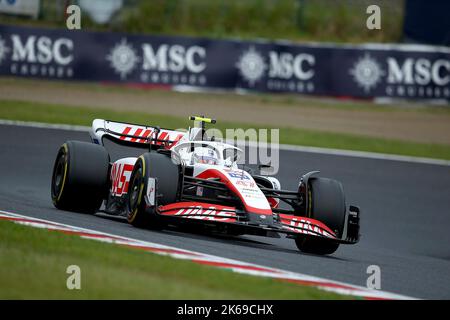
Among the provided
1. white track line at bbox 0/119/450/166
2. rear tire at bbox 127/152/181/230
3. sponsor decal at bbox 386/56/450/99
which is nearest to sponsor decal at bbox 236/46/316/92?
sponsor decal at bbox 386/56/450/99

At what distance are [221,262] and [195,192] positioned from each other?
2694mm

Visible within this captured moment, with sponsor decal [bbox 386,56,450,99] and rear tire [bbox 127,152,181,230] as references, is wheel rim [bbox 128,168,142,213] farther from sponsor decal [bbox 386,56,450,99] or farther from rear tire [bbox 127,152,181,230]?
sponsor decal [bbox 386,56,450,99]

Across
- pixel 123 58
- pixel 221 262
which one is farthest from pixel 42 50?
pixel 221 262

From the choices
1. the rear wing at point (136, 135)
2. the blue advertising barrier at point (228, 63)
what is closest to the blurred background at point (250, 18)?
the blue advertising barrier at point (228, 63)

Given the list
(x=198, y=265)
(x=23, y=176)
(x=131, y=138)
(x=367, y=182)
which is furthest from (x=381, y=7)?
(x=198, y=265)

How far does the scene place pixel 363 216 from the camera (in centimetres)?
1531

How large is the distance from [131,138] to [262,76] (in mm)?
16270

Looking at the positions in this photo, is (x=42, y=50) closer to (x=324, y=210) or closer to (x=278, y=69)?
(x=278, y=69)

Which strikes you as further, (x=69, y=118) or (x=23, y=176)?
(x=69, y=118)

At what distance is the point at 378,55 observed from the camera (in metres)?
27.8

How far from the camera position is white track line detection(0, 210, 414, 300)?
26.7ft

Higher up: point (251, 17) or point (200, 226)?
point (251, 17)
